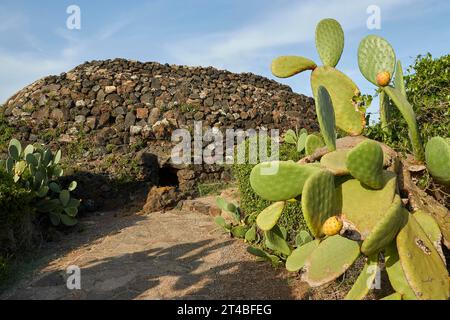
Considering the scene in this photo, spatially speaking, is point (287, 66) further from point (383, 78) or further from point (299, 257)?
point (299, 257)

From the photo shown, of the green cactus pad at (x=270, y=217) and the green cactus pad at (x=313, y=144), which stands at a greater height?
the green cactus pad at (x=313, y=144)

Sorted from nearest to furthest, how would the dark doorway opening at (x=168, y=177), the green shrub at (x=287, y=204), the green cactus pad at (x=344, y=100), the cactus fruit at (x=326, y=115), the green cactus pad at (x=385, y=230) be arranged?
1. the green cactus pad at (x=385, y=230)
2. the cactus fruit at (x=326, y=115)
3. the green cactus pad at (x=344, y=100)
4. the green shrub at (x=287, y=204)
5. the dark doorway opening at (x=168, y=177)

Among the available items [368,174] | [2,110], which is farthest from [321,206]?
[2,110]

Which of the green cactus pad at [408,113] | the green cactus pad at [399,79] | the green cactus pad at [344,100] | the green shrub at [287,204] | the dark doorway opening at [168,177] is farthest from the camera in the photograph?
the dark doorway opening at [168,177]

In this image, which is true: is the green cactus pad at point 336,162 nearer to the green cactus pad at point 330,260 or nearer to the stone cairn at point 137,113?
the green cactus pad at point 330,260

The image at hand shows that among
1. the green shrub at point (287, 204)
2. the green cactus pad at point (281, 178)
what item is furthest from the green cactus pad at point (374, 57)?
the green shrub at point (287, 204)

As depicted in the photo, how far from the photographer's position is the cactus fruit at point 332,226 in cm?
205

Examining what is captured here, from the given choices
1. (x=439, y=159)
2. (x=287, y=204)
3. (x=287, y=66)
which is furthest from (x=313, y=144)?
(x=287, y=204)

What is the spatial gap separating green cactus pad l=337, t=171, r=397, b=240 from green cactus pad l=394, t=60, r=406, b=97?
0.87 meters

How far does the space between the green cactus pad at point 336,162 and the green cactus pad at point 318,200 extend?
138 millimetres

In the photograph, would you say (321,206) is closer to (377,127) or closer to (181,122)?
(377,127)

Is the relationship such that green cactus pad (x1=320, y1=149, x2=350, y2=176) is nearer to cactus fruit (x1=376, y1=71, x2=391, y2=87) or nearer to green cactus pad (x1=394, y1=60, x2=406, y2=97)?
cactus fruit (x1=376, y1=71, x2=391, y2=87)

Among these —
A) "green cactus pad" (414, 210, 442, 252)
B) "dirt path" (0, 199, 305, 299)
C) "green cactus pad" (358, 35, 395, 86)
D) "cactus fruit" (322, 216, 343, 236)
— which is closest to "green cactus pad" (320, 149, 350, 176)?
"cactus fruit" (322, 216, 343, 236)

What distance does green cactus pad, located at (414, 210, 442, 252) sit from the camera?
2.30 metres
